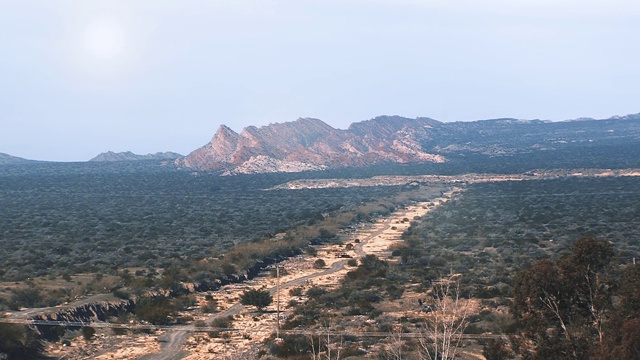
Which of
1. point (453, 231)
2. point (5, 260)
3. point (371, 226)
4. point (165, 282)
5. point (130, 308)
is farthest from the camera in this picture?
point (371, 226)

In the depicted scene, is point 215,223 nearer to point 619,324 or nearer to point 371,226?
point 371,226

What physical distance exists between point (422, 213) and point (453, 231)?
17981mm

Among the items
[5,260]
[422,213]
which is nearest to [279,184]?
[422,213]

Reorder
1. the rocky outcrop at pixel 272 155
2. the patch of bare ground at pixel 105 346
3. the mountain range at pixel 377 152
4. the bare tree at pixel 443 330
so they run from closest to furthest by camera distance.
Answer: the bare tree at pixel 443 330 → the patch of bare ground at pixel 105 346 → the mountain range at pixel 377 152 → the rocky outcrop at pixel 272 155

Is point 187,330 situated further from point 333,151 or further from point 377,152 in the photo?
point 333,151

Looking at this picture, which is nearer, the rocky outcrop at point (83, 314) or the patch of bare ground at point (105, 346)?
the patch of bare ground at point (105, 346)

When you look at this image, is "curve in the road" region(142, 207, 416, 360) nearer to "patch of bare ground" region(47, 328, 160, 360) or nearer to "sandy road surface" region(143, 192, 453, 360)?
"sandy road surface" region(143, 192, 453, 360)

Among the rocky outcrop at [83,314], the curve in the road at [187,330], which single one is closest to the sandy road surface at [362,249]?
the curve in the road at [187,330]

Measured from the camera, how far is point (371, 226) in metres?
62.8

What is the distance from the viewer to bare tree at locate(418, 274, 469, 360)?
12820mm

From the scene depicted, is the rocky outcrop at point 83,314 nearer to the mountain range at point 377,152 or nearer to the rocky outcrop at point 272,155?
the mountain range at point 377,152

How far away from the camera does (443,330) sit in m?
23.2

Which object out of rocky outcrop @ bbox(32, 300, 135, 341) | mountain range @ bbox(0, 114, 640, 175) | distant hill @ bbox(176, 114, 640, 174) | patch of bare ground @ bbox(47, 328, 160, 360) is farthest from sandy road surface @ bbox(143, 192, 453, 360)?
distant hill @ bbox(176, 114, 640, 174)

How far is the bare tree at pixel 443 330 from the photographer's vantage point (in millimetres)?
12820
